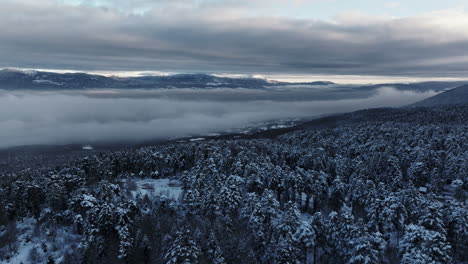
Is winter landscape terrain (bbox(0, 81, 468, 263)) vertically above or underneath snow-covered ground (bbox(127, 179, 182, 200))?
above

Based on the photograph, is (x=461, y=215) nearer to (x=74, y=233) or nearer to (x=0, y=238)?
(x=74, y=233)

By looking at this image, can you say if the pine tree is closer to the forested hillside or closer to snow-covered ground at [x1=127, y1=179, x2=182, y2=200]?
the forested hillside

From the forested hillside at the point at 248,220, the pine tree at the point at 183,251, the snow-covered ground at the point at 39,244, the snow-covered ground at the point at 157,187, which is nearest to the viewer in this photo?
the pine tree at the point at 183,251

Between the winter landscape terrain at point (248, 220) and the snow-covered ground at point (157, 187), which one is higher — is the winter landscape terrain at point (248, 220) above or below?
above

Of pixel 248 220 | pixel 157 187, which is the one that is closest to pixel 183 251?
pixel 248 220

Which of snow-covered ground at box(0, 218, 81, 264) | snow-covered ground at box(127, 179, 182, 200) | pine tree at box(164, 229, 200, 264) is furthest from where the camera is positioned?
snow-covered ground at box(127, 179, 182, 200)

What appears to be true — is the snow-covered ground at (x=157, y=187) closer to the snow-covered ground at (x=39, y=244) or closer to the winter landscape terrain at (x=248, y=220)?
the winter landscape terrain at (x=248, y=220)

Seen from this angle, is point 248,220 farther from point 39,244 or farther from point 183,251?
point 39,244

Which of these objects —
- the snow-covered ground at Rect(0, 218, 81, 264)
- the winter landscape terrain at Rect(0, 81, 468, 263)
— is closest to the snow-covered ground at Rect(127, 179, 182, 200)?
the winter landscape terrain at Rect(0, 81, 468, 263)

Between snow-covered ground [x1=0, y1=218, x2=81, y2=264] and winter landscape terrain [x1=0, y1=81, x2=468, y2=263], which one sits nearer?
winter landscape terrain [x1=0, y1=81, x2=468, y2=263]

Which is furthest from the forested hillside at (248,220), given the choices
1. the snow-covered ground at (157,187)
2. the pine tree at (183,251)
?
the snow-covered ground at (157,187)
